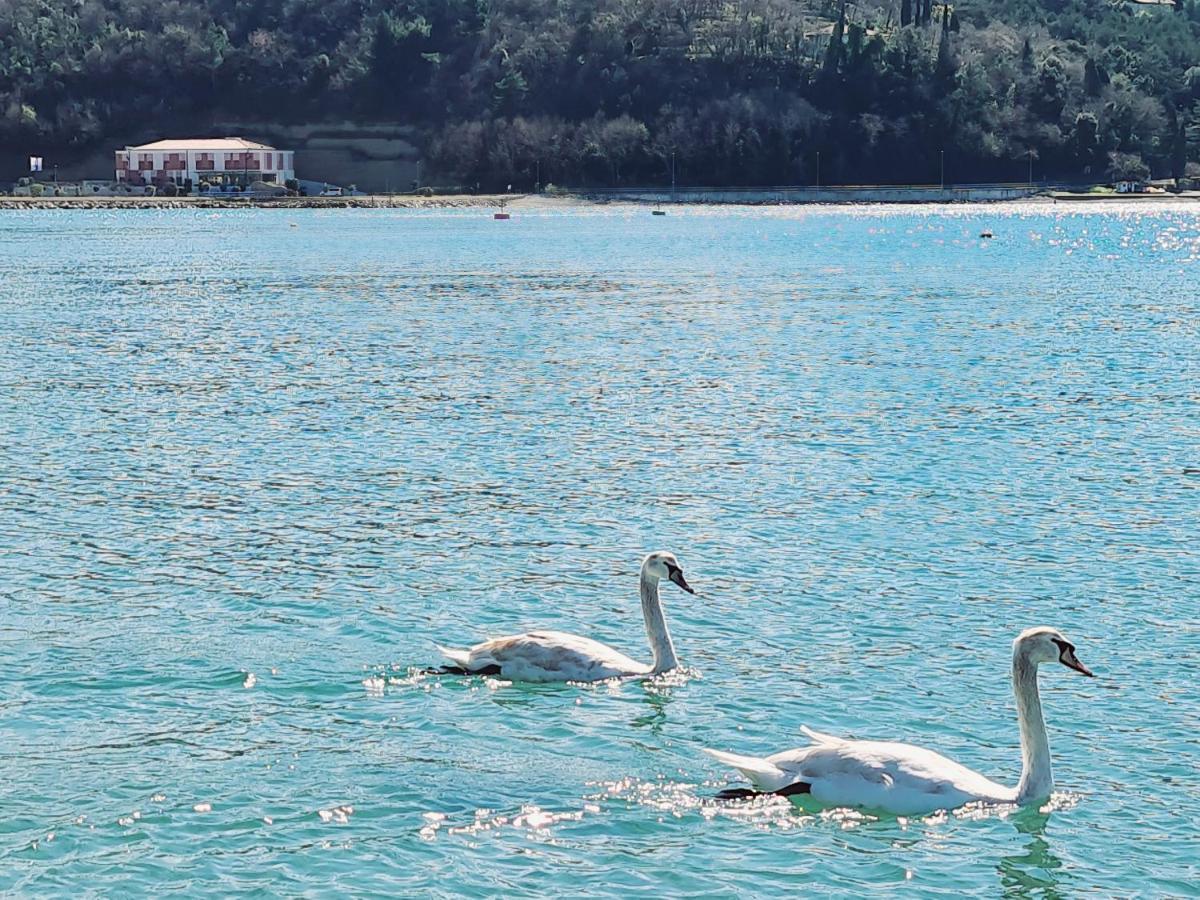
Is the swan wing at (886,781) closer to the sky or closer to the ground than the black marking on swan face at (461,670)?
closer to the sky

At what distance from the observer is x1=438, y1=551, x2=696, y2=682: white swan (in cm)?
1606

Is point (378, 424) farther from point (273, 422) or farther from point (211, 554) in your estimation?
point (211, 554)

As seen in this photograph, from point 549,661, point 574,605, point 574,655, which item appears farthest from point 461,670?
point 574,605

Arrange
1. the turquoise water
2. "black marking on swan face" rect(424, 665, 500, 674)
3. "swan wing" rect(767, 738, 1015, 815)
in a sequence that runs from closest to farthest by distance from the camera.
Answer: the turquoise water → "swan wing" rect(767, 738, 1015, 815) → "black marking on swan face" rect(424, 665, 500, 674)

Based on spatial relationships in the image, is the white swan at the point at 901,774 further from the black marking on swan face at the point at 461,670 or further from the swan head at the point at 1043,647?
the black marking on swan face at the point at 461,670

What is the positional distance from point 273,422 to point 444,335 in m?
20.5

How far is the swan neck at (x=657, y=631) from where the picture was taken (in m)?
16.1

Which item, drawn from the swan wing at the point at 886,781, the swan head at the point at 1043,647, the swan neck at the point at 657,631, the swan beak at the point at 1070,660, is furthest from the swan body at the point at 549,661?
the swan beak at the point at 1070,660

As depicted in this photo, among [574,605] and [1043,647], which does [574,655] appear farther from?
[1043,647]

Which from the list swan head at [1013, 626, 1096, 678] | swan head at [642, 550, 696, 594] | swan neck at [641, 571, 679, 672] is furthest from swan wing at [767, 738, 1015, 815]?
swan head at [642, 550, 696, 594]

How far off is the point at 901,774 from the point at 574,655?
162 inches

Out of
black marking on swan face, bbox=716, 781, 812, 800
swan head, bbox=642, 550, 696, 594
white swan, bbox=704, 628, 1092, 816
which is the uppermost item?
swan head, bbox=642, 550, 696, 594

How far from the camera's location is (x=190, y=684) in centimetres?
1625

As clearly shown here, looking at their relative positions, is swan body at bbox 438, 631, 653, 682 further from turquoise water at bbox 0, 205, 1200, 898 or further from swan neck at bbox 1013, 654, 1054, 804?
swan neck at bbox 1013, 654, 1054, 804
